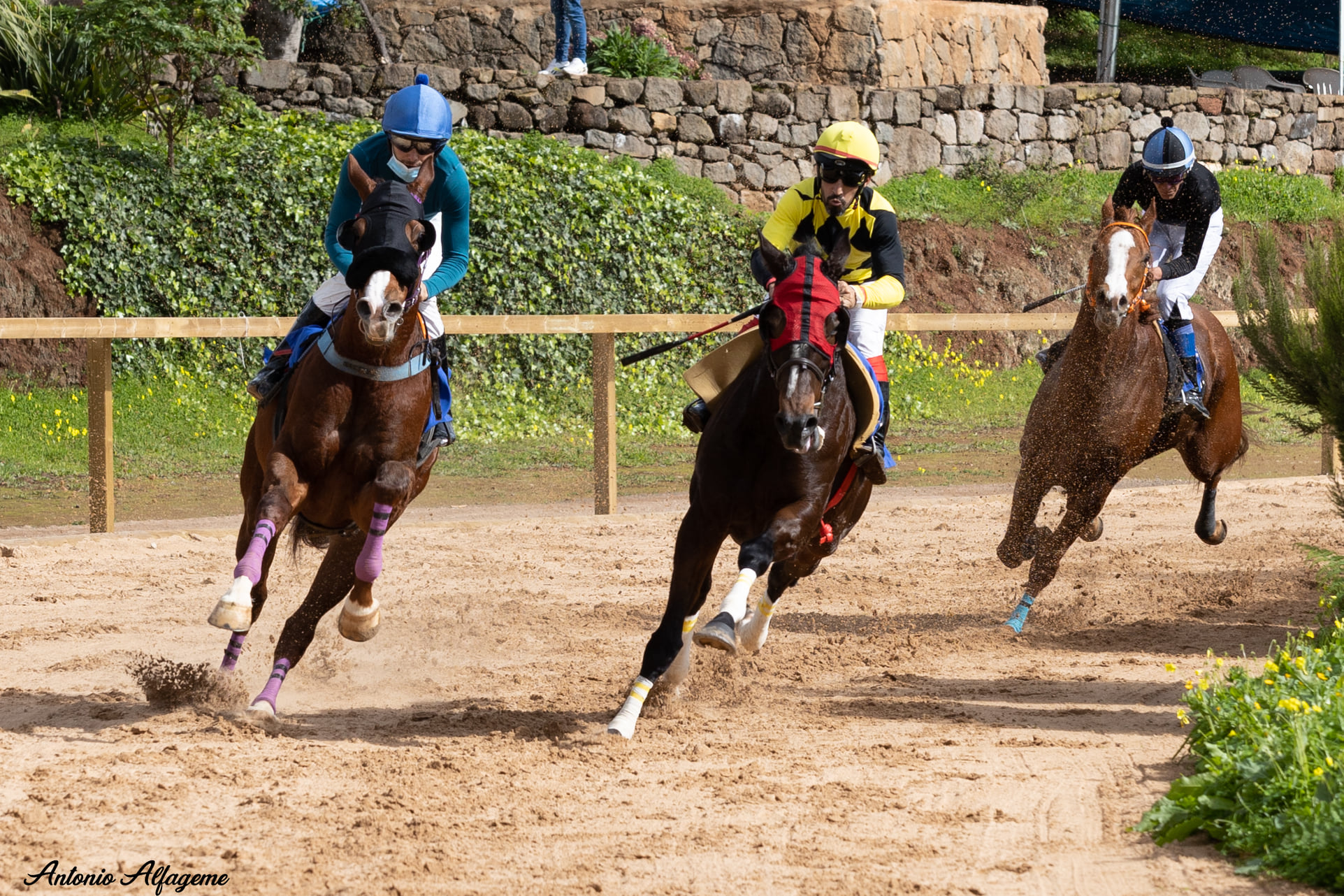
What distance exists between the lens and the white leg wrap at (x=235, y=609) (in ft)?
15.6

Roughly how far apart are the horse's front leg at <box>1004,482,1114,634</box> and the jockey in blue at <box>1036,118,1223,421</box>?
937 millimetres

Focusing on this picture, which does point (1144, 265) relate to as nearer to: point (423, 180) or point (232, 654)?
point (423, 180)

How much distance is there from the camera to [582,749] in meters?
5.11

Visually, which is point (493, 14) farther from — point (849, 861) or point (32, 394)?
point (849, 861)

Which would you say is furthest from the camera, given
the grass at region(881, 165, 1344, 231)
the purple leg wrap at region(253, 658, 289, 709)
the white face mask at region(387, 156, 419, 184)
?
the grass at region(881, 165, 1344, 231)

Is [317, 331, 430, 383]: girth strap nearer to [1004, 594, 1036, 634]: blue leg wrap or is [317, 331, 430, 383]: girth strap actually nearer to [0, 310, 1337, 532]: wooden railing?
[1004, 594, 1036, 634]: blue leg wrap

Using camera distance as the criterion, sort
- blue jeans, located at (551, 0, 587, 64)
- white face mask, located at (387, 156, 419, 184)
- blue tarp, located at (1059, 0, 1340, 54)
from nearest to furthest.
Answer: white face mask, located at (387, 156, 419, 184) < blue jeans, located at (551, 0, 587, 64) < blue tarp, located at (1059, 0, 1340, 54)

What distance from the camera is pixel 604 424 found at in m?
10.7

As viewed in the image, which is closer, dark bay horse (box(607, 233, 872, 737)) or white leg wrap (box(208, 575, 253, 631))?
white leg wrap (box(208, 575, 253, 631))

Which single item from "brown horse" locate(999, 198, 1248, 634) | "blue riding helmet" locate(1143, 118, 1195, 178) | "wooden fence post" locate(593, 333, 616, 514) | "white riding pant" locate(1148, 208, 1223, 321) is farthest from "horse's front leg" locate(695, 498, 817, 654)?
"wooden fence post" locate(593, 333, 616, 514)

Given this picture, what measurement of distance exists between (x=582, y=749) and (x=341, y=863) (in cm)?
142

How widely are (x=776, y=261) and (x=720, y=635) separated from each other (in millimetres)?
1536

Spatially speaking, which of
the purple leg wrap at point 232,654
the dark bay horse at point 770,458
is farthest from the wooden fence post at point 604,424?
the dark bay horse at point 770,458

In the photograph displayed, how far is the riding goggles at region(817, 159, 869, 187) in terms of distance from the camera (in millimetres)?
5941
